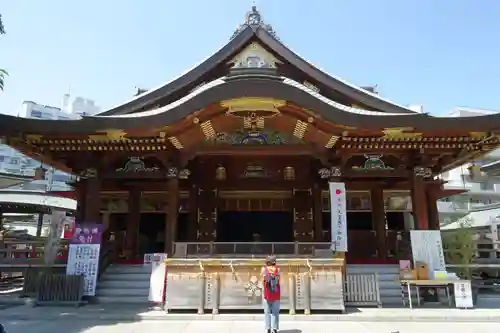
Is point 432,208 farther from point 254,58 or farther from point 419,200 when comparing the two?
point 254,58

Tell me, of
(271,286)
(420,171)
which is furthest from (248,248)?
(420,171)

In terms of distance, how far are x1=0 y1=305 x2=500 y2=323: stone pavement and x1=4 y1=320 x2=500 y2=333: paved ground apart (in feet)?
0.76

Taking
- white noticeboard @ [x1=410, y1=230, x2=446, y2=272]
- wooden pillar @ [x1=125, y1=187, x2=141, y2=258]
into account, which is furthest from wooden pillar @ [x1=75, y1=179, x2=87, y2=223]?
white noticeboard @ [x1=410, y1=230, x2=446, y2=272]

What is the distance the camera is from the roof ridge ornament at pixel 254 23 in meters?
14.0

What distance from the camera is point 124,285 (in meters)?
10.8

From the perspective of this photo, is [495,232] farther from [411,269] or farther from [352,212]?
[411,269]

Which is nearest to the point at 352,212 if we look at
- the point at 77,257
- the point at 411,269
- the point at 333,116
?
the point at 411,269

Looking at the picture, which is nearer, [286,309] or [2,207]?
[286,309]

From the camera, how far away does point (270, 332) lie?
6719 mm

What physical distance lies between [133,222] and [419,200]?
32.8ft

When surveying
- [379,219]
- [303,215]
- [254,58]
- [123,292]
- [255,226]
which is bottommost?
[123,292]

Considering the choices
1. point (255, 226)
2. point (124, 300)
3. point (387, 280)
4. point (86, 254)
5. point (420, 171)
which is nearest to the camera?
point (124, 300)

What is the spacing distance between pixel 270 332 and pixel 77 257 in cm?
619

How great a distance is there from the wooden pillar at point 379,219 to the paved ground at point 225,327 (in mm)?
5937
